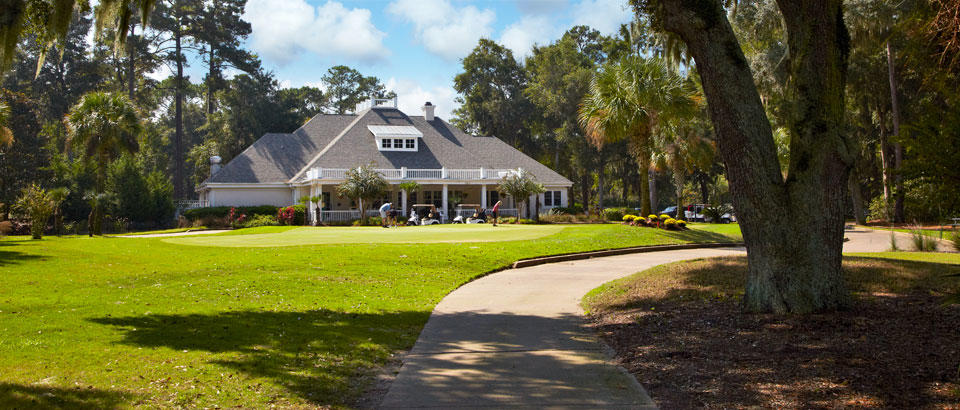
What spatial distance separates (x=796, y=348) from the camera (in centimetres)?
594

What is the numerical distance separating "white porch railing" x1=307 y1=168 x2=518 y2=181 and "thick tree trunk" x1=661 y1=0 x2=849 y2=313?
31.9 m

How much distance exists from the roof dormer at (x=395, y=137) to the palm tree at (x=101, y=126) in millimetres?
16152

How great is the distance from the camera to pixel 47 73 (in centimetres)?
5247

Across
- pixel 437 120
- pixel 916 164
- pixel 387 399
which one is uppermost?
pixel 437 120

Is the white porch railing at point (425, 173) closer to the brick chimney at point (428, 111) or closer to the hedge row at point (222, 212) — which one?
the hedge row at point (222, 212)

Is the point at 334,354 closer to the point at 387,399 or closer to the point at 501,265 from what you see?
the point at 387,399

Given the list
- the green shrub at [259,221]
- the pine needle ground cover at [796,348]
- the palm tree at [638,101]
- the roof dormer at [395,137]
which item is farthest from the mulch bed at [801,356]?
the roof dormer at [395,137]

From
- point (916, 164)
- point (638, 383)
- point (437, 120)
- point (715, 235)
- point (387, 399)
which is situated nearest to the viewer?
point (387, 399)

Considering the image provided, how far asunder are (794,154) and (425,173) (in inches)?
1346

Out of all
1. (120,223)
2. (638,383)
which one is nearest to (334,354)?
(638,383)

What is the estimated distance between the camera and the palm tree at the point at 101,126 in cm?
2855

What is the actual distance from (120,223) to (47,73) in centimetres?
2435

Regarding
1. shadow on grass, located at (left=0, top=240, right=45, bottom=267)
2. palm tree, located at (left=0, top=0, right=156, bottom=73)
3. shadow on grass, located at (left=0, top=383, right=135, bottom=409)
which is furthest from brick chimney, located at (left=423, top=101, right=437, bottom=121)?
shadow on grass, located at (left=0, top=383, right=135, bottom=409)

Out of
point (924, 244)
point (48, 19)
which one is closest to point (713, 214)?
point (924, 244)
